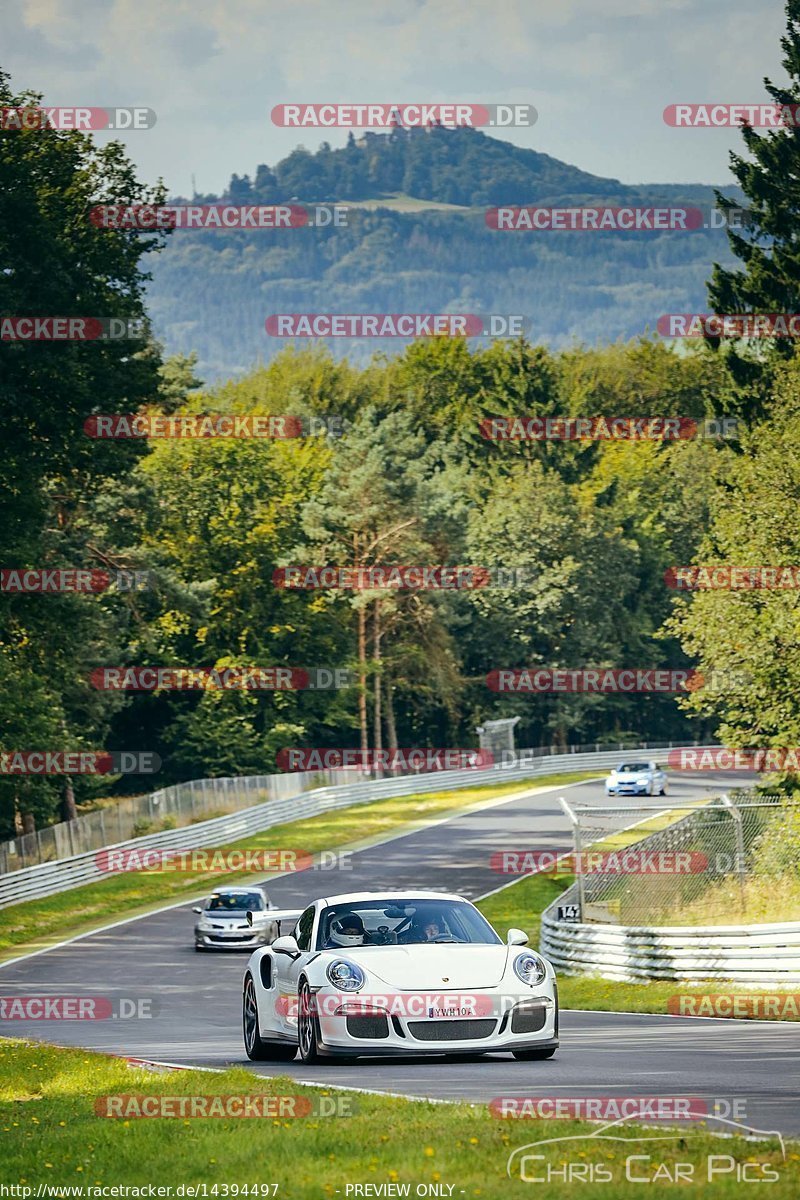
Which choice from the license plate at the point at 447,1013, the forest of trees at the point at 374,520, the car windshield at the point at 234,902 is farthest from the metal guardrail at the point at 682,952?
the forest of trees at the point at 374,520

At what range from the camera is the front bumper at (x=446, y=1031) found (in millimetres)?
13062

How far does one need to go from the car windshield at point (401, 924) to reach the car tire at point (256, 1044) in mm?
1235

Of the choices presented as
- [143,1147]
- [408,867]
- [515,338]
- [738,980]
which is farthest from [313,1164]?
[515,338]

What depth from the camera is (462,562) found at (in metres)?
91.8

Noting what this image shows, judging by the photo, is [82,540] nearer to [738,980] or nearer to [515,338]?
[738,980]

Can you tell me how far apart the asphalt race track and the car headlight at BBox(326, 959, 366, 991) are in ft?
2.08

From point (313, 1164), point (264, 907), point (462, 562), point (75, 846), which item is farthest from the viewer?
point (462, 562)

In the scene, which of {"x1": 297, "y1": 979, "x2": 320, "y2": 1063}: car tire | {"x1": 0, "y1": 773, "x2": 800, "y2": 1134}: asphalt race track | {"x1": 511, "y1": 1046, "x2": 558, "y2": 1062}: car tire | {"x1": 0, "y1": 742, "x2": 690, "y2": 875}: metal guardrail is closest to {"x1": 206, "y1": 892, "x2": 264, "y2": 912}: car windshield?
{"x1": 0, "y1": 773, "x2": 800, "y2": 1134}: asphalt race track

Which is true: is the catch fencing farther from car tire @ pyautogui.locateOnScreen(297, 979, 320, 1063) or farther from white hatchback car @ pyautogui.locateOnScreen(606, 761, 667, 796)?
white hatchback car @ pyautogui.locateOnScreen(606, 761, 667, 796)

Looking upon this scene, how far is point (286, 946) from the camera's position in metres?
14.7

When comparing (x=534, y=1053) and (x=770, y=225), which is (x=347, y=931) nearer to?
(x=534, y=1053)

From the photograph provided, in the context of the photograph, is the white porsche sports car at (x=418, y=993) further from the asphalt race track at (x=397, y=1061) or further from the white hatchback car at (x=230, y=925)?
the white hatchback car at (x=230, y=925)

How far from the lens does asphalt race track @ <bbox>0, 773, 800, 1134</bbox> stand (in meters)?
11.2

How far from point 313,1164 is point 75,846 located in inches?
1633
